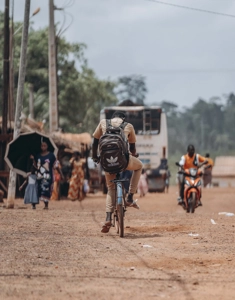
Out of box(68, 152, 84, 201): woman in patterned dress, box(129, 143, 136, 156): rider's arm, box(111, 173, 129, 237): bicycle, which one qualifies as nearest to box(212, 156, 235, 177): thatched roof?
box(68, 152, 84, 201): woman in patterned dress

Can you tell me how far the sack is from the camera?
475 inches

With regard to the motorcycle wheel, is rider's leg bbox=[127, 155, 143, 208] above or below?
above

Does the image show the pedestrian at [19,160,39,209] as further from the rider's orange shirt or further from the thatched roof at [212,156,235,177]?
the thatched roof at [212,156,235,177]

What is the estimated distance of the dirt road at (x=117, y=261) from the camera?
25.0ft

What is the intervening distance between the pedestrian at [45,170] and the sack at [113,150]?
7734mm

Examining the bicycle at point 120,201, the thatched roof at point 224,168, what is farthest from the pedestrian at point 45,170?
the thatched roof at point 224,168

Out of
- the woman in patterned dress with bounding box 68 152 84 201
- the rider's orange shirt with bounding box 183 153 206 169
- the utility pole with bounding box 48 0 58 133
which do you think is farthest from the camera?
the utility pole with bounding box 48 0 58 133

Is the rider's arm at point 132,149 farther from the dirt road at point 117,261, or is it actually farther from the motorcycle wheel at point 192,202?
the motorcycle wheel at point 192,202

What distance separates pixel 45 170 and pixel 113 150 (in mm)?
8323

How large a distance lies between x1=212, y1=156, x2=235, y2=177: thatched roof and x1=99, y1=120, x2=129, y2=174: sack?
68.4 meters

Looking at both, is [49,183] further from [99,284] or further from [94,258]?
[99,284]

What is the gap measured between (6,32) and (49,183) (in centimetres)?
958

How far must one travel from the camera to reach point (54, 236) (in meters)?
12.5

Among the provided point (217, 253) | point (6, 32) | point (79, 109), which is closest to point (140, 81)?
point (79, 109)
